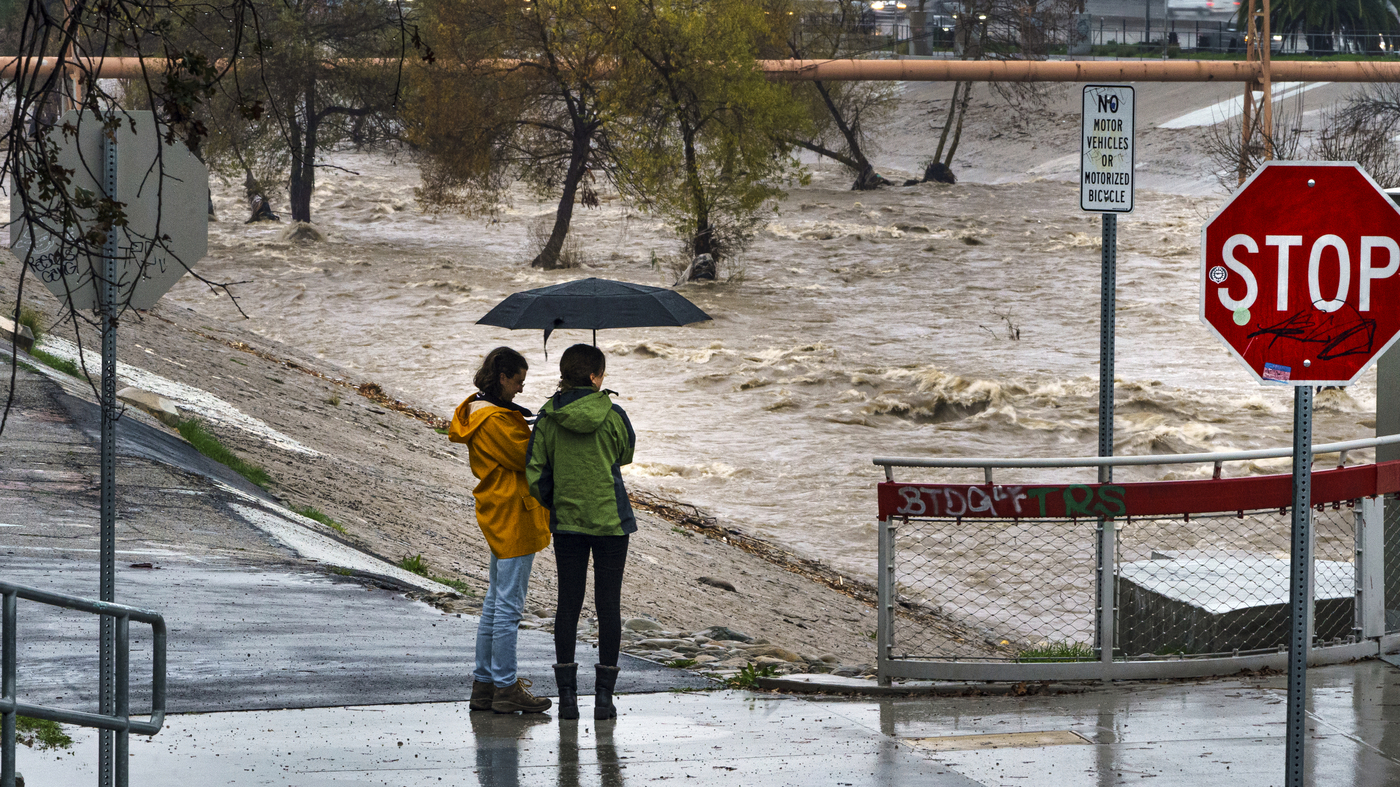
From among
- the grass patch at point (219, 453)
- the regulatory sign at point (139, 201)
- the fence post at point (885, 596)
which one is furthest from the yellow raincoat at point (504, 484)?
the grass patch at point (219, 453)

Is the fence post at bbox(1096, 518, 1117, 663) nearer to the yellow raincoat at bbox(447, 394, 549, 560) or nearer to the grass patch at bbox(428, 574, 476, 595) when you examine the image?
the yellow raincoat at bbox(447, 394, 549, 560)

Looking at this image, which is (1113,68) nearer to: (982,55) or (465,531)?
(982,55)

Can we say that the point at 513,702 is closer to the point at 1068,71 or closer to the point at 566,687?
the point at 566,687

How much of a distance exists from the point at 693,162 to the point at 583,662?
31862mm

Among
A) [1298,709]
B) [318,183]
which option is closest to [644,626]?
[1298,709]

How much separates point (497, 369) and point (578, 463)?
573mm

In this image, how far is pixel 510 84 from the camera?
39562 mm

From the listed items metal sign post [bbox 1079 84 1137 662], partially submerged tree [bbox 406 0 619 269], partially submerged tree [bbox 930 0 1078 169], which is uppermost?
partially submerged tree [bbox 930 0 1078 169]

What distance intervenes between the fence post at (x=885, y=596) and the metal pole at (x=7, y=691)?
425 cm

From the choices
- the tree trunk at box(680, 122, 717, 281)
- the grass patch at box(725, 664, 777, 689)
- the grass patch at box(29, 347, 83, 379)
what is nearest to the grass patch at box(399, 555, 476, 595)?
the grass patch at box(725, 664, 777, 689)

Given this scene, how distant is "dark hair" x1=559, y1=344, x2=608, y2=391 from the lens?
643 cm

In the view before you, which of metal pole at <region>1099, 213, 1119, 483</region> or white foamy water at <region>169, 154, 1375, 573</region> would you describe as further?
white foamy water at <region>169, 154, 1375, 573</region>

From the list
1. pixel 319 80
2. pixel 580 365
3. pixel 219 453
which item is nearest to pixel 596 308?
pixel 580 365

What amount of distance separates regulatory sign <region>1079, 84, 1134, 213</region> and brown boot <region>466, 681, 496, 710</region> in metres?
3.76
